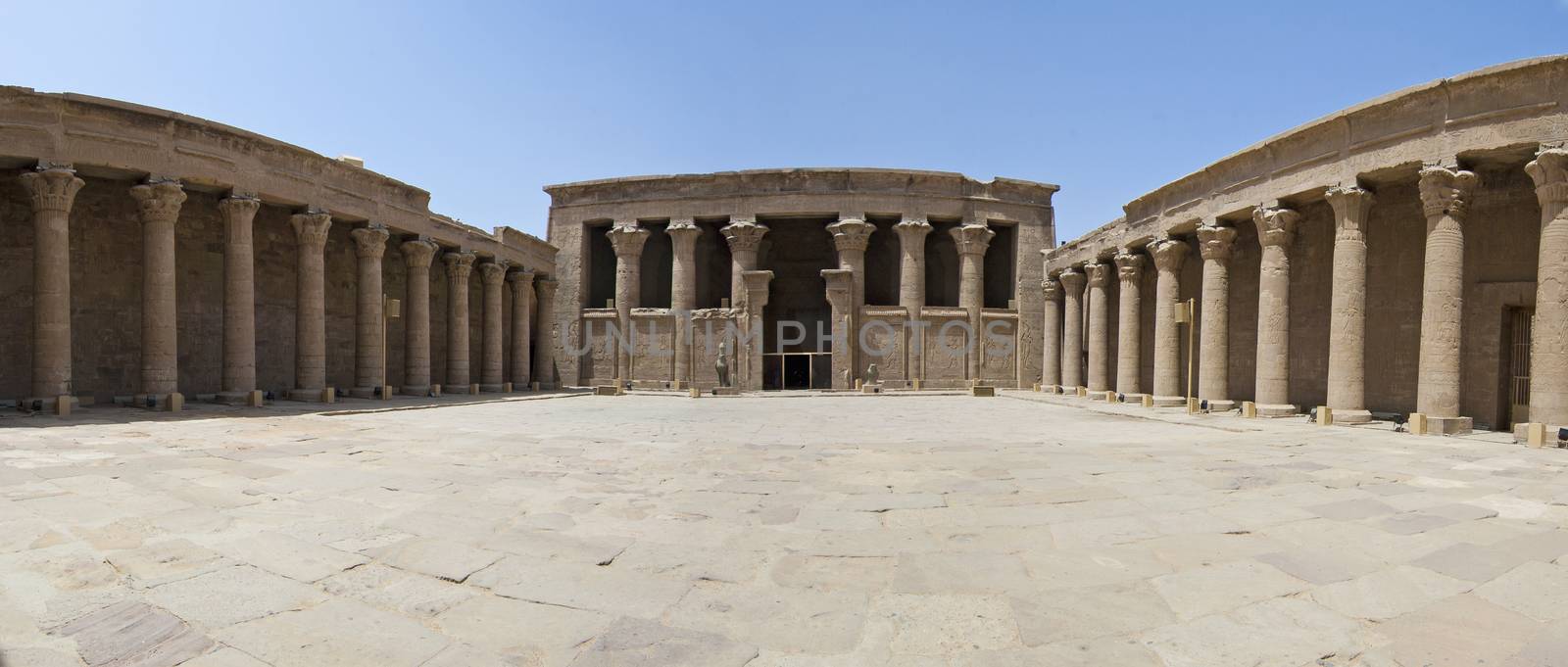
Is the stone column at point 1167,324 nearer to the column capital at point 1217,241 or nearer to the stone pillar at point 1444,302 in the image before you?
the column capital at point 1217,241

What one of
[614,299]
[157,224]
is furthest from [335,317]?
[614,299]

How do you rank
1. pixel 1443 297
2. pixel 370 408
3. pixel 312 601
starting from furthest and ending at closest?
pixel 370 408 < pixel 1443 297 < pixel 312 601

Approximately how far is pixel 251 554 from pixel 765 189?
2649 centimetres

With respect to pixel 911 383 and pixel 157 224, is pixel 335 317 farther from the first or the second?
pixel 911 383

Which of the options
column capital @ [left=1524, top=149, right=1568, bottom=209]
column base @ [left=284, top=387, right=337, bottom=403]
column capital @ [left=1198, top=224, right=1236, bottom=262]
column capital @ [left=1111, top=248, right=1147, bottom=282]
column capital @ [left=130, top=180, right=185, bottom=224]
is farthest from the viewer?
column capital @ [left=1111, top=248, right=1147, bottom=282]

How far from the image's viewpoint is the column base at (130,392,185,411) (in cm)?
1354

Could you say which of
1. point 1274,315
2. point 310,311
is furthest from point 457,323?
point 1274,315

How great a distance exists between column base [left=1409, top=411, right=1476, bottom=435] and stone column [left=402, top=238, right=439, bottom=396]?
78.4 ft

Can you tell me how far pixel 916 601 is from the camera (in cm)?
363

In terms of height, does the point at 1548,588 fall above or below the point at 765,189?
below

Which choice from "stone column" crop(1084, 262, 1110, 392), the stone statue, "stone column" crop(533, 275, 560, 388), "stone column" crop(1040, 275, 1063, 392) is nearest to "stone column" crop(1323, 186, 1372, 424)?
"stone column" crop(1084, 262, 1110, 392)

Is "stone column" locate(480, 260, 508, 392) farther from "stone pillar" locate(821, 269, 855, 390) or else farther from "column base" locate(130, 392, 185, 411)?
"stone pillar" locate(821, 269, 855, 390)

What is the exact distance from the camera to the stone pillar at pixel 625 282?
29.8 m

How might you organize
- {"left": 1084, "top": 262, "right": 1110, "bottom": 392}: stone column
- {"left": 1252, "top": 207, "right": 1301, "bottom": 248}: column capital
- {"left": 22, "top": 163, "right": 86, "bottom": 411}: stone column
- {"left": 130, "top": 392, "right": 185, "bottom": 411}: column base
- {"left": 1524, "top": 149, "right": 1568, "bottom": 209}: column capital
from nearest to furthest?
1. {"left": 1524, "top": 149, "right": 1568, "bottom": 209}: column capital
2. {"left": 22, "top": 163, "right": 86, "bottom": 411}: stone column
3. {"left": 130, "top": 392, "right": 185, "bottom": 411}: column base
4. {"left": 1252, "top": 207, "right": 1301, "bottom": 248}: column capital
5. {"left": 1084, "top": 262, "right": 1110, "bottom": 392}: stone column
